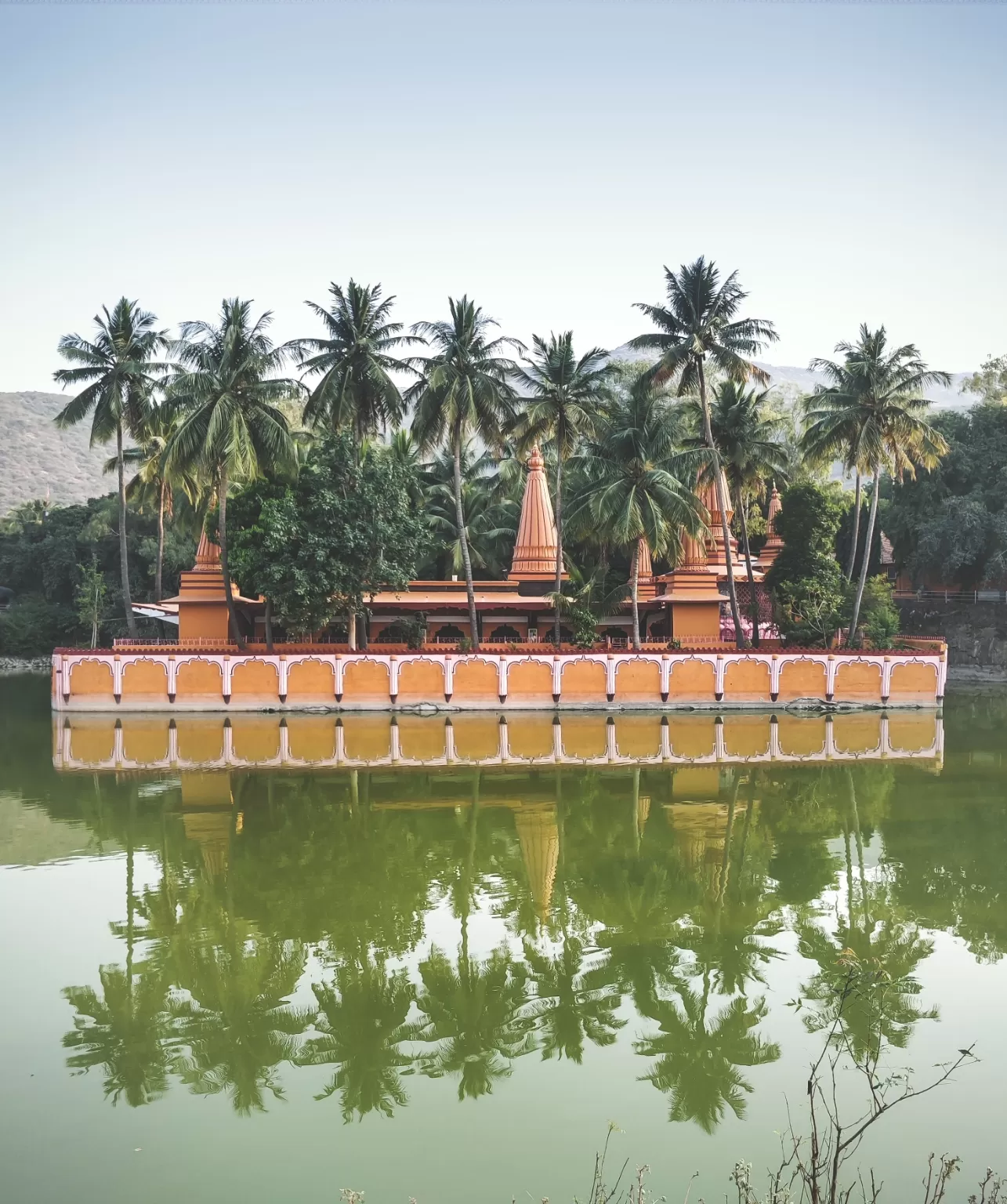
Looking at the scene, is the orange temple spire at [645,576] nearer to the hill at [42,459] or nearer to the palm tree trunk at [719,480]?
the palm tree trunk at [719,480]

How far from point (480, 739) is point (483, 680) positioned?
17.0 feet

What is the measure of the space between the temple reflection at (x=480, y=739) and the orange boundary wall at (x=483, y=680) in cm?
73

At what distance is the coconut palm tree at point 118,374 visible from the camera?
35.0 m

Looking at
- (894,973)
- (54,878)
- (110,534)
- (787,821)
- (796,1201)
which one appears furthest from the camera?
(110,534)

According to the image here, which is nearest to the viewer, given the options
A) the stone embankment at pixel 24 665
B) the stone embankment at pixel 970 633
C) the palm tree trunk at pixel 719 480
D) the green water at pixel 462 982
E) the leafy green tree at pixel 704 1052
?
the green water at pixel 462 982

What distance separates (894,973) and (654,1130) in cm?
411

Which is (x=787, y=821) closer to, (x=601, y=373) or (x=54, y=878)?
(x=54, y=878)

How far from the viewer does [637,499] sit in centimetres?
3241

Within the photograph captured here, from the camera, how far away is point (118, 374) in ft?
114

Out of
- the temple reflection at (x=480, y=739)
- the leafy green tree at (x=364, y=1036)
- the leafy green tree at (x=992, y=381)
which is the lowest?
the temple reflection at (x=480, y=739)

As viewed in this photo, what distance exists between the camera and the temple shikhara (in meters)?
35.5

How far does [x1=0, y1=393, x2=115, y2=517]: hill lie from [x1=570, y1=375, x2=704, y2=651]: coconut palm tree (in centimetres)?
9331

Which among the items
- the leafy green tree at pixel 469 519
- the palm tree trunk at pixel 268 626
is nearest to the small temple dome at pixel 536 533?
the leafy green tree at pixel 469 519

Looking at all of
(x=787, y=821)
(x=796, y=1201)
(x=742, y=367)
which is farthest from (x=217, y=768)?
(x=742, y=367)
